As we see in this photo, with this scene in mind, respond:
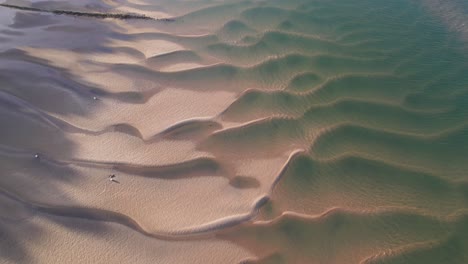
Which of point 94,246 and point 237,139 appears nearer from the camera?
point 94,246

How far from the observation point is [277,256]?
5.50 meters

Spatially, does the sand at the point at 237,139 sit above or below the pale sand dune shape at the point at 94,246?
above

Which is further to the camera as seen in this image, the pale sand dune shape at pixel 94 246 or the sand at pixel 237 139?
the sand at pixel 237 139

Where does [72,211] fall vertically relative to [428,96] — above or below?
below

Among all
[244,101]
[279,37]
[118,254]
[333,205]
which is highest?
[279,37]

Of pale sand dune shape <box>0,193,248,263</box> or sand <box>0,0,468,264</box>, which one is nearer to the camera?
pale sand dune shape <box>0,193,248,263</box>

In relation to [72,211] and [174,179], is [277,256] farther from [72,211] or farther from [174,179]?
[72,211]

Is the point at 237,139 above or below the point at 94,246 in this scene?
above

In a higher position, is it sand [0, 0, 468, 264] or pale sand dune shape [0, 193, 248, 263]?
sand [0, 0, 468, 264]

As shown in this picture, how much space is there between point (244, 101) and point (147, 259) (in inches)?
160

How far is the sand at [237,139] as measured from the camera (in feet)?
18.8

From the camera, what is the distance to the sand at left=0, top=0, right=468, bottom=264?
5.72 m

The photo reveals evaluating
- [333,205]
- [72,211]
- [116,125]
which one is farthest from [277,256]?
[116,125]

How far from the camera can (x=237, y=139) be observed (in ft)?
24.3
